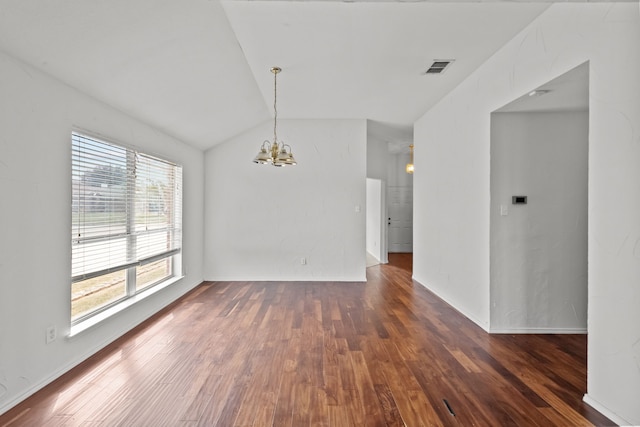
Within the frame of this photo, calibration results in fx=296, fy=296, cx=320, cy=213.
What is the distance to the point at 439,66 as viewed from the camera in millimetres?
3268

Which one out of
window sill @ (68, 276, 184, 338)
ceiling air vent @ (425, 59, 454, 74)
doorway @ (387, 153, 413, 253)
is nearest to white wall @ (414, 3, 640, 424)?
ceiling air vent @ (425, 59, 454, 74)

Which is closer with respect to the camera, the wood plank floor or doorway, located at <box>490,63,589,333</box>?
the wood plank floor

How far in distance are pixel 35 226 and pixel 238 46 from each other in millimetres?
2303

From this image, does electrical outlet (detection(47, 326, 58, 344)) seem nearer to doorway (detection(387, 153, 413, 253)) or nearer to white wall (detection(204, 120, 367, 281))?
white wall (detection(204, 120, 367, 281))

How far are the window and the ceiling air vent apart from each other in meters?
3.46

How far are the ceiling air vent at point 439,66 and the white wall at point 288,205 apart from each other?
1.93m

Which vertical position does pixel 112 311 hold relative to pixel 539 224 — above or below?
below

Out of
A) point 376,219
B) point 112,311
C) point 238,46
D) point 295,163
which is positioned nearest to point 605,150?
point 295,163

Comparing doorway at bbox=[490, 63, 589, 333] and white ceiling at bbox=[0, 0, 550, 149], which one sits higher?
white ceiling at bbox=[0, 0, 550, 149]

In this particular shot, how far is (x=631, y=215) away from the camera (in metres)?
1.73

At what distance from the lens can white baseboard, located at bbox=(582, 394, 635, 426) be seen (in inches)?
69.6

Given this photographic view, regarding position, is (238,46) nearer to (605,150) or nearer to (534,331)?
(605,150)

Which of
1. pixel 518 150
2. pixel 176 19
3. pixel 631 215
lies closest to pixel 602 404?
pixel 631 215

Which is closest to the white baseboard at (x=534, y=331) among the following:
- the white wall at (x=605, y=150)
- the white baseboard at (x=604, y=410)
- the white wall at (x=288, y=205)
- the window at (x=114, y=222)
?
the white wall at (x=605, y=150)
